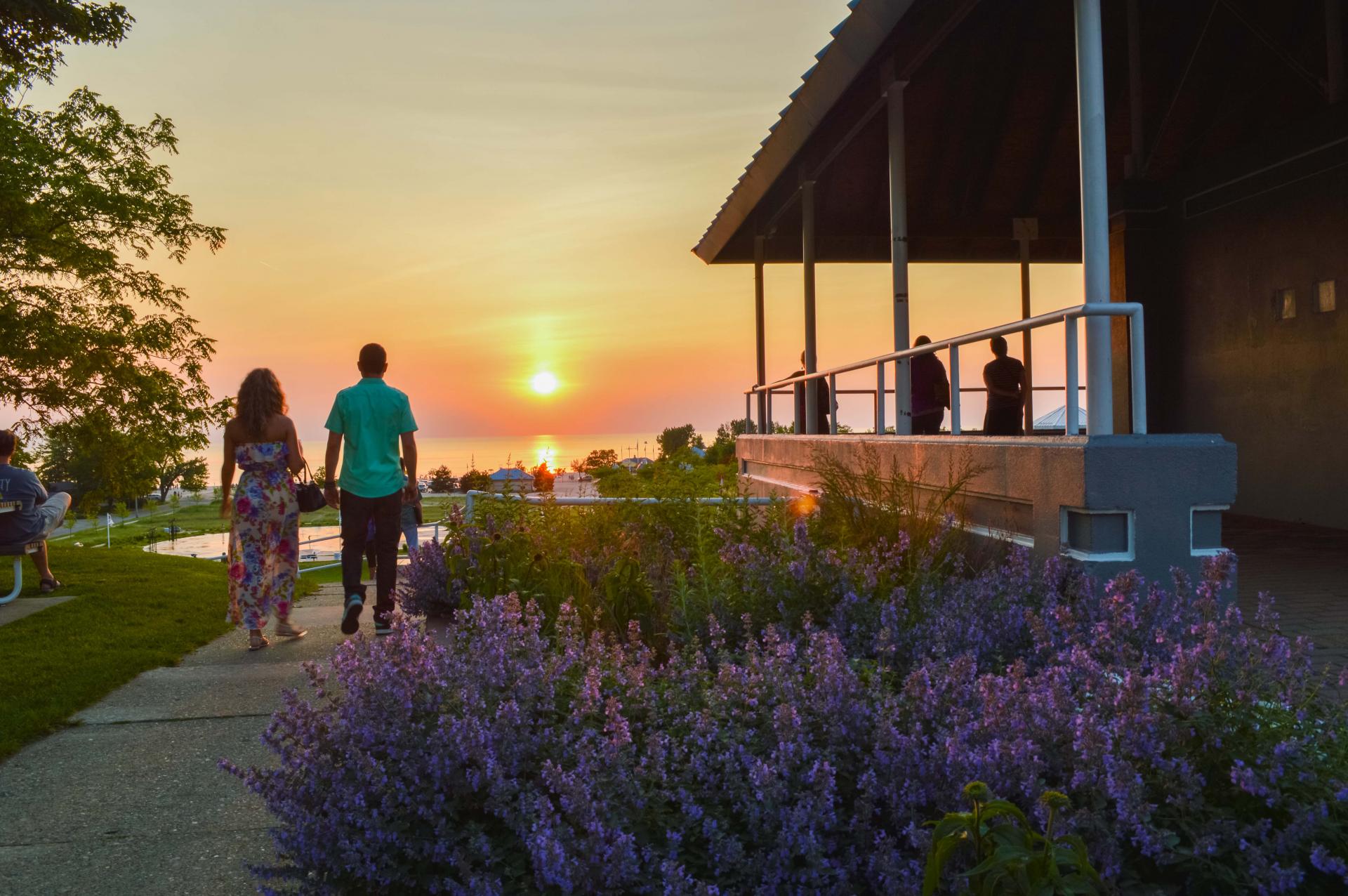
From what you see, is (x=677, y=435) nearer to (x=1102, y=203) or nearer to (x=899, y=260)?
(x=899, y=260)

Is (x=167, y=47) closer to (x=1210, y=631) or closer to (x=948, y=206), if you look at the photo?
(x=948, y=206)

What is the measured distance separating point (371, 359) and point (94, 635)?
288cm

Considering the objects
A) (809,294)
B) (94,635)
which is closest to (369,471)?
(94,635)

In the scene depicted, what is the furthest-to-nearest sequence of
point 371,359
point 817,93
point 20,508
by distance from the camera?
point 817,93, point 20,508, point 371,359

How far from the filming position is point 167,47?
1473cm

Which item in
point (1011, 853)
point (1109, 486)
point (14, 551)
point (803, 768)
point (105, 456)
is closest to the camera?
point (1011, 853)

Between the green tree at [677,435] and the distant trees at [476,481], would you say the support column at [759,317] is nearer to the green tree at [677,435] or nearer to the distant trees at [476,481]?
the green tree at [677,435]

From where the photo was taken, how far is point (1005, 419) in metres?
9.81

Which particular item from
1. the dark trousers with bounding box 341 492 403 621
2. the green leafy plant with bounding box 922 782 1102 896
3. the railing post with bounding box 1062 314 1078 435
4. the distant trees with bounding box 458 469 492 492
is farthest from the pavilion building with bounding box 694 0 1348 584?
the dark trousers with bounding box 341 492 403 621

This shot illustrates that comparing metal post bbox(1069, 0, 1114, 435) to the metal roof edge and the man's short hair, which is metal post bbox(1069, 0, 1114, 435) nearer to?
the metal roof edge

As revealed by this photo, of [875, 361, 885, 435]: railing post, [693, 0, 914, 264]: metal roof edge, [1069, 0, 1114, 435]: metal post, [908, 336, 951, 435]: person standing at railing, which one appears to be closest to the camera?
[1069, 0, 1114, 435]: metal post

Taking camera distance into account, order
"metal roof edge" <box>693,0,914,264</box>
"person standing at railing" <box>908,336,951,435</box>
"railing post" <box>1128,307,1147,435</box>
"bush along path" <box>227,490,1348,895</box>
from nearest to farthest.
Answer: "bush along path" <box>227,490,1348,895</box>
"railing post" <box>1128,307,1147,435</box>
"metal roof edge" <box>693,0,914,264</box>
"person standing at railing" <box>908,336,951,435</box>

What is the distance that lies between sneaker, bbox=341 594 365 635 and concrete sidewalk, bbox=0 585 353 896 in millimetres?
1029

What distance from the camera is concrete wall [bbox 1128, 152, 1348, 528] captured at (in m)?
9.87
